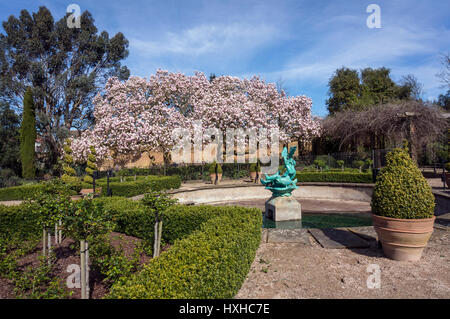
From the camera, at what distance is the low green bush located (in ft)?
13.4

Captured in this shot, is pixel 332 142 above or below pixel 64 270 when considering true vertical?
above

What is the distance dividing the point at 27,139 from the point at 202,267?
24863 mm

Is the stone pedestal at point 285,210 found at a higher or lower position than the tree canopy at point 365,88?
lower

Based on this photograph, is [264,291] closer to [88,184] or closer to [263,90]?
[88,184]

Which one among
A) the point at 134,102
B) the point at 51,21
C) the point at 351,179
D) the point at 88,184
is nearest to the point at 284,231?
the point at 351,179

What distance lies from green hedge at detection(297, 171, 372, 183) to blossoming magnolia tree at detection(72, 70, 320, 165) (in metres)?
8.33

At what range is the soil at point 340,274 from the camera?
3.38m

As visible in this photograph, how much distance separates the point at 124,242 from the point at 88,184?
1054cm

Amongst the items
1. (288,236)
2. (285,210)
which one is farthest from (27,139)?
(288,236)

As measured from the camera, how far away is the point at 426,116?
766 inches

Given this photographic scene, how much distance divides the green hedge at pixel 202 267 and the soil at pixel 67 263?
1.16 m

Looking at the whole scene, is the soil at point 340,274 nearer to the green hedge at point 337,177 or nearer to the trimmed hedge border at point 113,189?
the trimmed hedge border at point 113,189

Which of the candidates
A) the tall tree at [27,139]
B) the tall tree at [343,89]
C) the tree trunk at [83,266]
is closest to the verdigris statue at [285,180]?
the tree trunk at [83,266]

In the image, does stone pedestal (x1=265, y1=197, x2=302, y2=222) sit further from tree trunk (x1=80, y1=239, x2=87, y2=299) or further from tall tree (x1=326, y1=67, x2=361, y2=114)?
tall tree (x1=326, y1=67, x2=361, y2=114)
